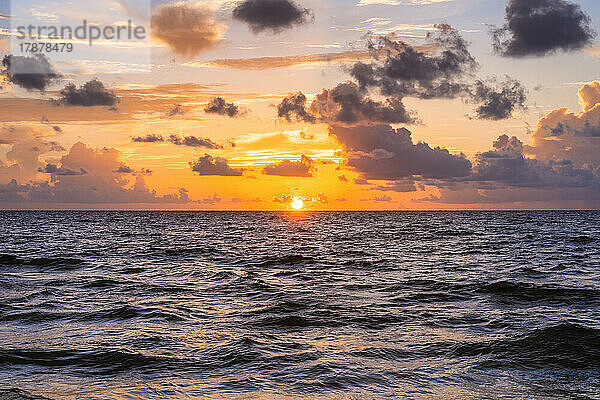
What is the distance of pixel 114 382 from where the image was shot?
37.4 ft

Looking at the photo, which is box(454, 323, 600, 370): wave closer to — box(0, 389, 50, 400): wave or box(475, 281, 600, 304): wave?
box(475, 281, 600, 304): wave

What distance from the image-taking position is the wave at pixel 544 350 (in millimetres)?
13180

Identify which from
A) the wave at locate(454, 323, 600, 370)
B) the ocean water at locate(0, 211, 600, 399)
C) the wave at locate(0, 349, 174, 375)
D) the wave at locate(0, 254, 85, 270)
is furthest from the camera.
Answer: the wave at locate(0, 254, 85, 270)

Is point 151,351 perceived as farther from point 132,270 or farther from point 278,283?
point 132,270

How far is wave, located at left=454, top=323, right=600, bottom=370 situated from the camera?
13180 mm

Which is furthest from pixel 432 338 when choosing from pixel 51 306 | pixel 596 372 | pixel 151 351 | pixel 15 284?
pixel 15 284

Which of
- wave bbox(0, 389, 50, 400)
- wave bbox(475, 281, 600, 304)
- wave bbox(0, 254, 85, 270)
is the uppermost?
wave bbox(0, 389, 50, 400)

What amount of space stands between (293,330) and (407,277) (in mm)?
14637

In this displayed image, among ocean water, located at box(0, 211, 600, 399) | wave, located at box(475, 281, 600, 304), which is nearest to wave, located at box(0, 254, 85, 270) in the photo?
ocean water, located at box(0, 211, 600, 399)

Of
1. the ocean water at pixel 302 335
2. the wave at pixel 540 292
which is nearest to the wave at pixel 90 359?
the ocean water at pixel 302 335

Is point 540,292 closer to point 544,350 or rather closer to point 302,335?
point 544,350

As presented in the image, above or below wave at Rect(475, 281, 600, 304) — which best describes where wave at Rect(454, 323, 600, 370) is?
above

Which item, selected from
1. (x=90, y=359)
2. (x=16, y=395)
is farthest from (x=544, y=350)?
(x=16, y=395)

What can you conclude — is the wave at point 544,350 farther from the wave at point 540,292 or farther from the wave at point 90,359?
the wave at point 90,359
